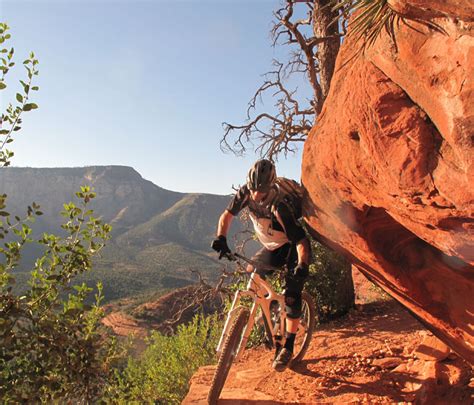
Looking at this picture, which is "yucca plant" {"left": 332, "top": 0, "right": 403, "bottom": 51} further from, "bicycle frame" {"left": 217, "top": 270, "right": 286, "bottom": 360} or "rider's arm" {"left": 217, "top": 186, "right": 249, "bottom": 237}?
"bicycle frame" {"left": 217, "top": 270, "right": 286, "bottom": 360}

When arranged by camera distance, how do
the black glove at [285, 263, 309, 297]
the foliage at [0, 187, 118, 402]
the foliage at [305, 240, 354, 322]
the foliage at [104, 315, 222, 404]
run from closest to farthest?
the foliage at [0, 187, 118, 402] → the black glove at [285, 263, 309, 297] → the foliage at [104, 315, 222, 404] → the foliage at [305, 240, 354, 322]

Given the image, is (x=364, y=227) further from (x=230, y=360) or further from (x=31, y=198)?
(x=31, y=198)

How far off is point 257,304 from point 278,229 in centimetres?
→ 83

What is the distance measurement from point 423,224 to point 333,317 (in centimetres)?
489

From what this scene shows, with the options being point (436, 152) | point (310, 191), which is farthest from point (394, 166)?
point (310, 191)

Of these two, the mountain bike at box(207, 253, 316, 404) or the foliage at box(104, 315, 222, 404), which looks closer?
the mountain bike at box(207, 253, 316, 404)

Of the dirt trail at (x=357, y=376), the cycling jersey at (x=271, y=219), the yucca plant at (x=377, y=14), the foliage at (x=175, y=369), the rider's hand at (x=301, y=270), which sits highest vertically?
the yucca plant at (x=377, y=14)

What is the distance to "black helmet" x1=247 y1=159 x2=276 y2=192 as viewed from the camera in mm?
3869

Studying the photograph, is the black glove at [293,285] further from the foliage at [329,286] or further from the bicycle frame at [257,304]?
the foliage at [329,286]

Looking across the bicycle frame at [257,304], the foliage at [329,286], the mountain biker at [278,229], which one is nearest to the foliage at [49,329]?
the bicycle frame at [257,304]

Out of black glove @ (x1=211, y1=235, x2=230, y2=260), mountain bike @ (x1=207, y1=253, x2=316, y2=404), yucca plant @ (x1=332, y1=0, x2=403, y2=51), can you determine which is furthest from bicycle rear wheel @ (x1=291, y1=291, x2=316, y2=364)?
yucca plant @ (x1=332, y1=0, x2=403, y2=51)

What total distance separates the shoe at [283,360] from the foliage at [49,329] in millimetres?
1817

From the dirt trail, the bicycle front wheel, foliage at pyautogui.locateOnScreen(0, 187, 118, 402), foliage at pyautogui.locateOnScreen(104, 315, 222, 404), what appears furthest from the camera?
foliage at pyautogui.locateOnScreen(104, 315, 222, 404)

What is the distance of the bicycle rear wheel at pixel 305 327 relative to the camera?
4801 millimetres
